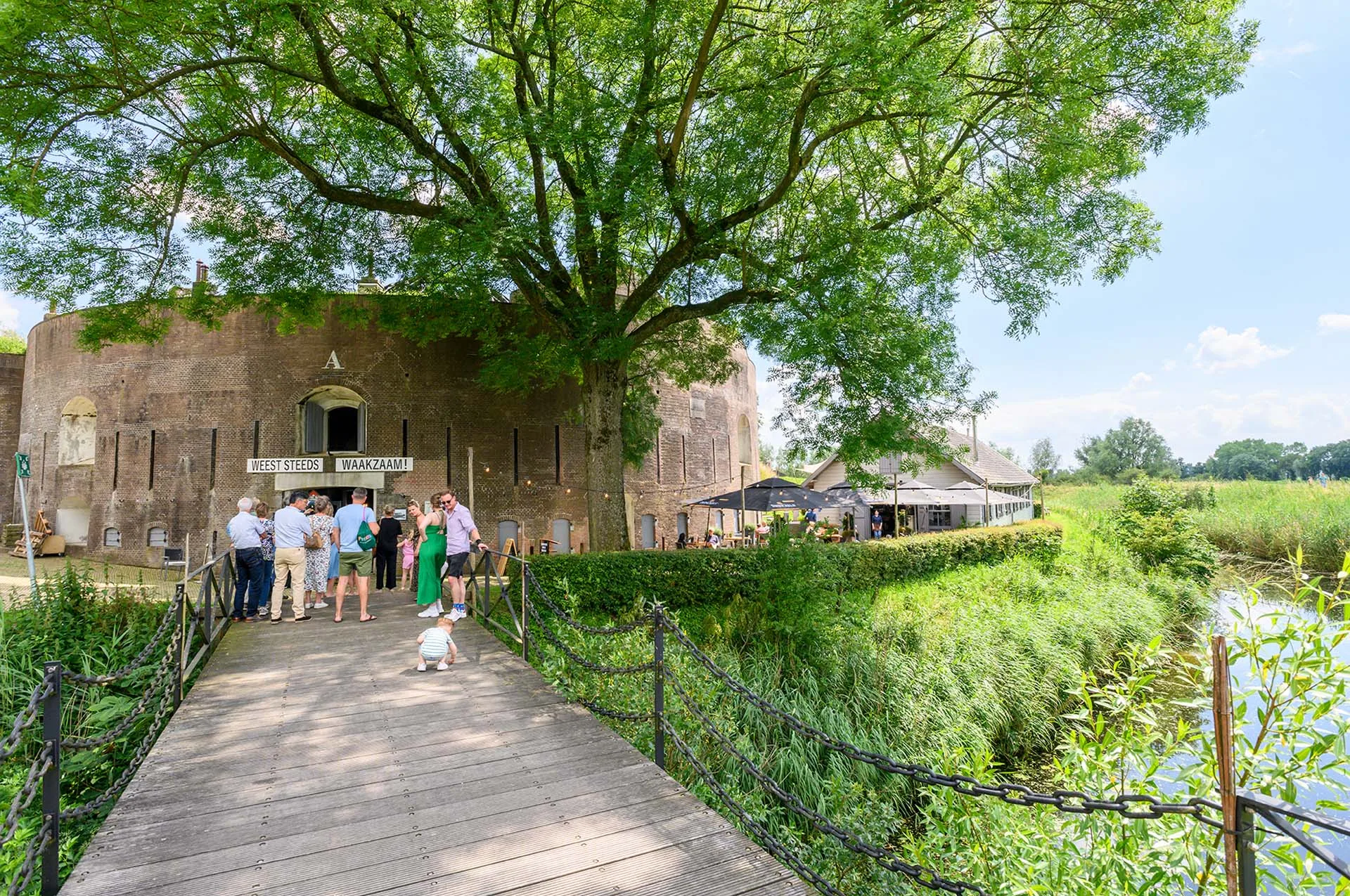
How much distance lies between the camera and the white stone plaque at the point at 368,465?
1700cm

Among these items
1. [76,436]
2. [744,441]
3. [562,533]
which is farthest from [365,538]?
[744,441]

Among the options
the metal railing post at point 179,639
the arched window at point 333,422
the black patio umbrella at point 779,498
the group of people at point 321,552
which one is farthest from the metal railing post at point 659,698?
the arched window at point 333,422

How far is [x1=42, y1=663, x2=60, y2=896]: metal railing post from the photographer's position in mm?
3043

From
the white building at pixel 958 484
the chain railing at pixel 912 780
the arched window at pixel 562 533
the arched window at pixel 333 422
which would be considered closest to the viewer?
the chain railing at pixel 912 780

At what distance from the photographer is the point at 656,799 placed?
3.91 metres

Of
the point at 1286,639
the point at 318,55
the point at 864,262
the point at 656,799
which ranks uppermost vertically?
the point at 318,55

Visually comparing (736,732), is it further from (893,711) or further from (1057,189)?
(1057,189)

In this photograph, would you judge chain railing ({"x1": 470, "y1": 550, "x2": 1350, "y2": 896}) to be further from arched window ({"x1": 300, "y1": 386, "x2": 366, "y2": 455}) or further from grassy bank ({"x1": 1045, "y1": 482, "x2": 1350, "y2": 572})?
grassy bank ({"x1": 1045, "y1": 482, "x2": 1350, "y2": 572})

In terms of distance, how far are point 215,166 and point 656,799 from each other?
1159 centimetres

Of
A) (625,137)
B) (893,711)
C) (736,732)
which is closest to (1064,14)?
(625,137)

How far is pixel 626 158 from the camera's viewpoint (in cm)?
942

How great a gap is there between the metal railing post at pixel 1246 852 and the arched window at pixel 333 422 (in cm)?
1790

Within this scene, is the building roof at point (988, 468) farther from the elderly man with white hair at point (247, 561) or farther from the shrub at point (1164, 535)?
the elderly man with white hair at point (247, 561)

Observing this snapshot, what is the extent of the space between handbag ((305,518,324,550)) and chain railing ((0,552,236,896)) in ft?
3.43
